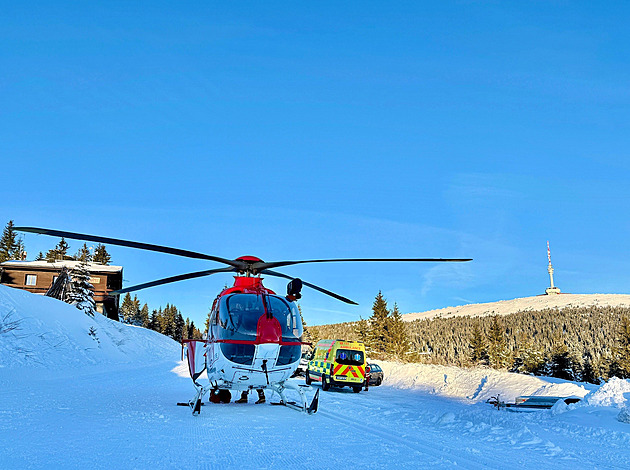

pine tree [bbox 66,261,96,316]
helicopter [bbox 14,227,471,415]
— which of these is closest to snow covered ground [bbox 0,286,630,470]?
helicopter [bbox 14,227,471,415]

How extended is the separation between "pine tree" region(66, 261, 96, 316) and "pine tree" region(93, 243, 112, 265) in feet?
145

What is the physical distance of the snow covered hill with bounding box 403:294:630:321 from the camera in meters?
162

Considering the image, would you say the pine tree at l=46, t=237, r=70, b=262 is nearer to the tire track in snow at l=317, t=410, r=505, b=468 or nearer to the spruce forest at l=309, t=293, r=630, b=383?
the spruce forest at l=309, t=293, r=630, b=383

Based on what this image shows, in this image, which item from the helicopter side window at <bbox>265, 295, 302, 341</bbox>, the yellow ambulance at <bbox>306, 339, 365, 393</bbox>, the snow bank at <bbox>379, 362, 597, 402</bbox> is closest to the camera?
the helicopter side window at <bbox>265, 295, 302, 341</bbox>

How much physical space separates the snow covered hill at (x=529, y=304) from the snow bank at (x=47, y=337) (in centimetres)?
14436

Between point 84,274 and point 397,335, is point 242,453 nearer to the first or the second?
point 84,274

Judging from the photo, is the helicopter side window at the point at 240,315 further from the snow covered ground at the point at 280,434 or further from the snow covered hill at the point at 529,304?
the snow covered hill at the point at 529,304

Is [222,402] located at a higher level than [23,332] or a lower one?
lower

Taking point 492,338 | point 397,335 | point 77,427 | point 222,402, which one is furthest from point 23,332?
point 492,338

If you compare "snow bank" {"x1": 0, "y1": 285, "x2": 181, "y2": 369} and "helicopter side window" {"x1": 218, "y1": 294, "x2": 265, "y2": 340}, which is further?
"snow bank" {"x1": 0, "y1": 285, "x2": 181, "y2": 369}

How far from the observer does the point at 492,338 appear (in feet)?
A: 215

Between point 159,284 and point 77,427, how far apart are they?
4.08m

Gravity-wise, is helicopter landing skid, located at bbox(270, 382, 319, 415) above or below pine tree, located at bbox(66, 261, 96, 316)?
below

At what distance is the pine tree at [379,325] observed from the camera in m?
63.6
